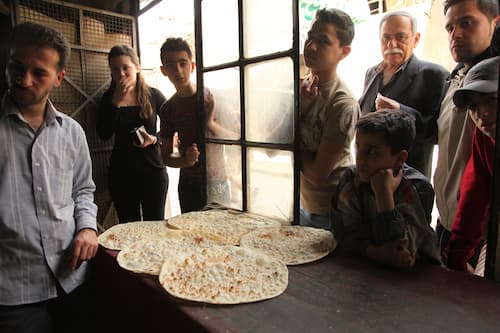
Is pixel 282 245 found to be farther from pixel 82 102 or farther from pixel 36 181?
pixel 82 102

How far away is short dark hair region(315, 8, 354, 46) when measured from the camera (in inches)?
54.4

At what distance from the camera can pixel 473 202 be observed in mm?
1080

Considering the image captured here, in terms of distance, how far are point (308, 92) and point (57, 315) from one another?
149 centimetres

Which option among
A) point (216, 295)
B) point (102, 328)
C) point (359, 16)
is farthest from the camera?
point (359, 16)

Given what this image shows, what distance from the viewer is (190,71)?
2.12 m

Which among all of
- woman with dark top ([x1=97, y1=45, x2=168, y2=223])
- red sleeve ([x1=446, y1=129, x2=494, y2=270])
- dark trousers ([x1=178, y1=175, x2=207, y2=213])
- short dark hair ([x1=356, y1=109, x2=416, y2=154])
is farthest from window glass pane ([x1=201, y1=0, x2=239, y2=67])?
red sleeve ([x1=446, y1=129, x2=494, y2=270])

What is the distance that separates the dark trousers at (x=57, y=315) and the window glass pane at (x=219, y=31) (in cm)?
143

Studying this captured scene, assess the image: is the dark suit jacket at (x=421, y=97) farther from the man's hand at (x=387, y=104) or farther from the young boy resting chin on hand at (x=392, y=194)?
the young boy resting chin on hand at (x=392, y=194)

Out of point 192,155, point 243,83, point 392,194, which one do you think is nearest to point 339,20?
point 243,83

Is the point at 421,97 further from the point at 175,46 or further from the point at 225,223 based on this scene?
the point at 175,46

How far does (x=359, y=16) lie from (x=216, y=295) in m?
2.25

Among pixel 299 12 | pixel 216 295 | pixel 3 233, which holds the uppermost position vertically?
pixel 299 12

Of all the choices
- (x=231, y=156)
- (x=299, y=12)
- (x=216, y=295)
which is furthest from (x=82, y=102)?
(x=216, y=295)

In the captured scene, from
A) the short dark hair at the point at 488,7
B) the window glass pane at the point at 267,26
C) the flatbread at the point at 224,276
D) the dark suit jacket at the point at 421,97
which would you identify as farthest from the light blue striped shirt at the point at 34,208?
the short dark hair at the point at 488,7
